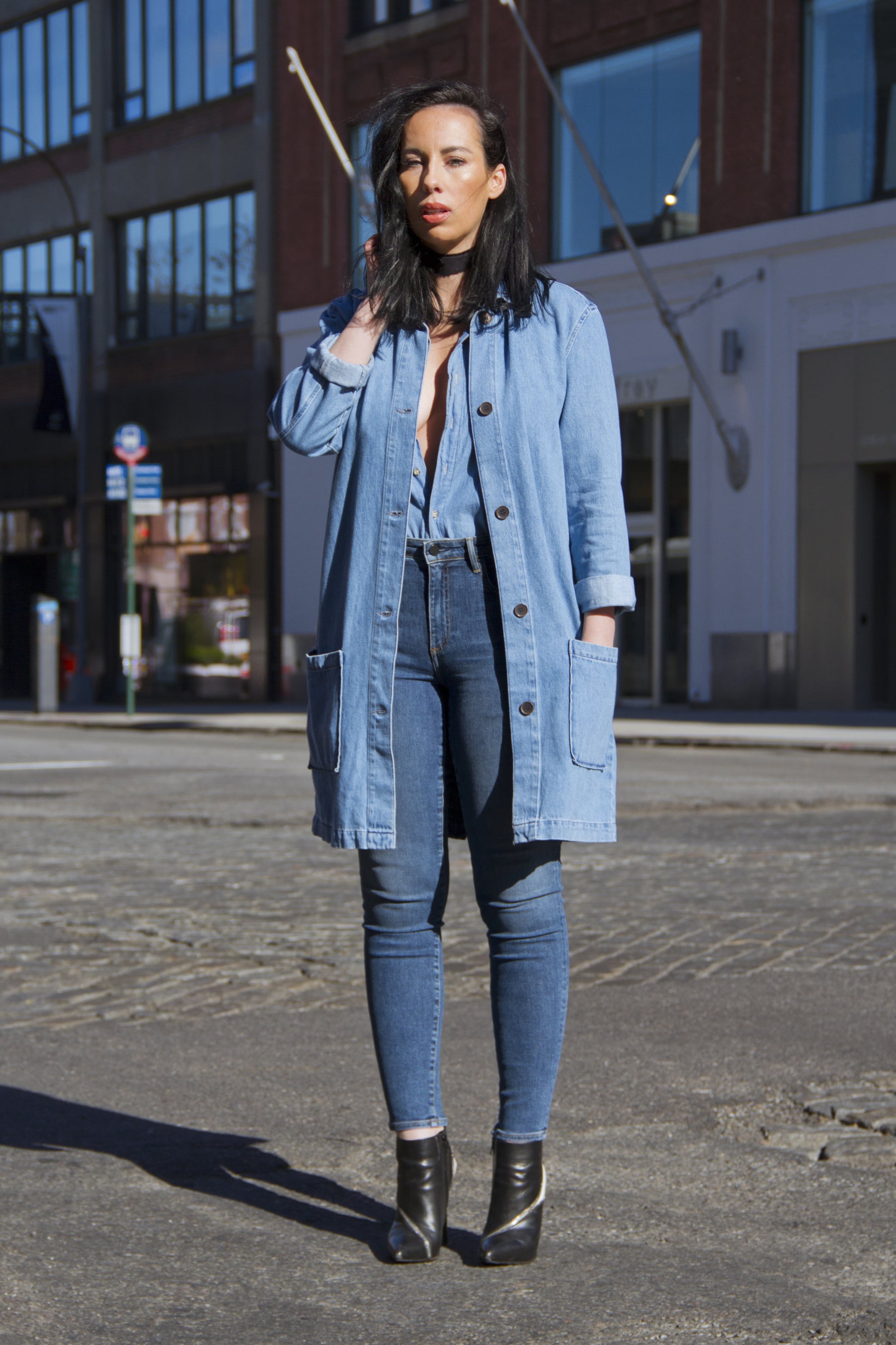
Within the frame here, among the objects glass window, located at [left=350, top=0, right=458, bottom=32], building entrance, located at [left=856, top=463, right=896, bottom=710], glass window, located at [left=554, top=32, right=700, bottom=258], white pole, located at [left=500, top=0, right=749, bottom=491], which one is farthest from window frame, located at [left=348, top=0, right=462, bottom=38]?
building entrance, located at [left=856, top=463, right=896, bottom=710]

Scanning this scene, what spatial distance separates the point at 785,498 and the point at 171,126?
46.0 feet

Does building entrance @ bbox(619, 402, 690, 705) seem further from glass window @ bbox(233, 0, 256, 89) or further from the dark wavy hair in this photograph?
the dark wavy hair

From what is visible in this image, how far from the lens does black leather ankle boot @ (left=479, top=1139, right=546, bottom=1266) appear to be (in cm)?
277

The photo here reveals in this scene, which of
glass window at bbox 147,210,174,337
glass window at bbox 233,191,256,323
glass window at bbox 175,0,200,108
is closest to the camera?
glass window at bbox 233,191,256,323

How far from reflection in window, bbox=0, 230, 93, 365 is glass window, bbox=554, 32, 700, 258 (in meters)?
10.8

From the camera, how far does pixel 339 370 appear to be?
116 inches

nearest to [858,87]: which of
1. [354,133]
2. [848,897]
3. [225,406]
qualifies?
[354,133]

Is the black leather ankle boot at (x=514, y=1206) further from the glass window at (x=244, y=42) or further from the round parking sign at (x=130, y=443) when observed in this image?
the glass window at (x=244, y=42)

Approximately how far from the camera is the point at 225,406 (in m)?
28.8

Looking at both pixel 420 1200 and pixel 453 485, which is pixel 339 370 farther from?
pixel 420 1200

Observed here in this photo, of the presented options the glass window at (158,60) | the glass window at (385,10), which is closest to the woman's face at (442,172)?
the glass window at (385,10)

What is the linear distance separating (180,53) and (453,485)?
2922 cm

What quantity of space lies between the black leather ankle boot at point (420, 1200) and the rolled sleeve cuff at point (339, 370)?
1.26 m

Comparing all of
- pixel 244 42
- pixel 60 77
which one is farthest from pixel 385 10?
pixel 60 77
